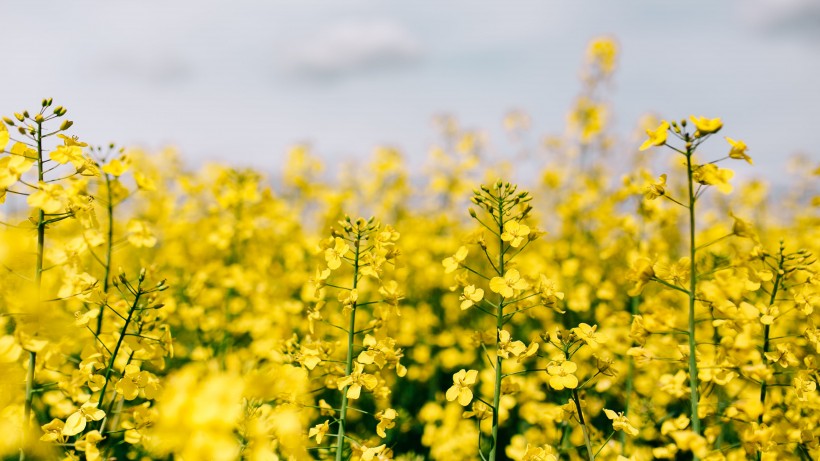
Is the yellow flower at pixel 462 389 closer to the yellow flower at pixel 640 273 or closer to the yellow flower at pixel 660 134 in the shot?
the yellow flower at pixel 640 273

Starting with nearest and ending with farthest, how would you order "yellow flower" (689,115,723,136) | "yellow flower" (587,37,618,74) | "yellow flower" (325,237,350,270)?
1. "yellow flower" (689,115,723,136)
2. "yellow flower" (325,237,350,270)
3. "yellow flower" (587,37,618,74)

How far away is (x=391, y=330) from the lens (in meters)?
4.40

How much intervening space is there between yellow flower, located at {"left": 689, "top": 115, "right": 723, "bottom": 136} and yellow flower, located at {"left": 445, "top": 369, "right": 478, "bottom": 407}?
1134 millimetres

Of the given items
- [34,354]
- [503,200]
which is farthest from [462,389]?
[34,354]

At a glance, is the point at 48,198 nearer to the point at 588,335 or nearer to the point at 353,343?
the point at 353,343

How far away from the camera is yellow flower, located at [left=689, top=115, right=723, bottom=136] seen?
1838 millimetres

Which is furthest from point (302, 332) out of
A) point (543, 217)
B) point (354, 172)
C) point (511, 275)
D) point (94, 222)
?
point (354, 172)

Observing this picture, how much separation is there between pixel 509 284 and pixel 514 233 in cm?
20

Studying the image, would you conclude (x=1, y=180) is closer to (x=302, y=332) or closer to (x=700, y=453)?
(x=700, y=453)

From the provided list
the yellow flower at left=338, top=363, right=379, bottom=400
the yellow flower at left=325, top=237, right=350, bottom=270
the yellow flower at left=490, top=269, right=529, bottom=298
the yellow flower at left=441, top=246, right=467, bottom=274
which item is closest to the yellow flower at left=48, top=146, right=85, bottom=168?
the yellow flower at left=325, top=237, right=350, bottom=270

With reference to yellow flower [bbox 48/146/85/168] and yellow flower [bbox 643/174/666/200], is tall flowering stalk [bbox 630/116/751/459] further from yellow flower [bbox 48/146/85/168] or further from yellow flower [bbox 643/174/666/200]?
yellow flower [bbox 48/146/85/168]

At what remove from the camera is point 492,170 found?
10.3m

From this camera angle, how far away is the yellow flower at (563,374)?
2059 millimetres

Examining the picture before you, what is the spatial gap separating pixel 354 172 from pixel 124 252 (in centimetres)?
527
